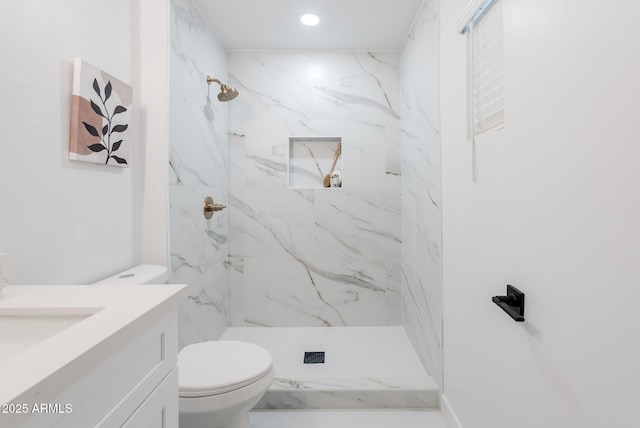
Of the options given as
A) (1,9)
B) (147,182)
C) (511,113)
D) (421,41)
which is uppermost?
(421,41)

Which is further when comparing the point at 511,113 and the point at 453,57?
the point at 453,57

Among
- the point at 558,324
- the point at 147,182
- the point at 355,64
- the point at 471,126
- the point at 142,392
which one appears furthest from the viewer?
the point at 355,64

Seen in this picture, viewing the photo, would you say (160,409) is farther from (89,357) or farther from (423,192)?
(423,192)

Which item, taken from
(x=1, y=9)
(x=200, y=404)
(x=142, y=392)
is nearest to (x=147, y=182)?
(x=1, y=9)

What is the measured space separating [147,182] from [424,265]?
5.25ft

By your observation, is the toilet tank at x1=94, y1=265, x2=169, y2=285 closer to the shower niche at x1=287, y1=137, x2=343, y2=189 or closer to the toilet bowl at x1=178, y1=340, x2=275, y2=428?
the toilet bowl at x1=178, y1=340, x2=275, y2=428

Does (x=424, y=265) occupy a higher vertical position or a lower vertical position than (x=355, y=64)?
lower

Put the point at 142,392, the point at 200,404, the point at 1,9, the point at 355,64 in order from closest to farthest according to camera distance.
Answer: the point at 142,392, the point at 1,9, the point at 200,404, the point at 355,64

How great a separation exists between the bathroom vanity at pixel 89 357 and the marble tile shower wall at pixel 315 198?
5.68ft

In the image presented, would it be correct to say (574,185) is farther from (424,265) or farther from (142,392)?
(424,265)

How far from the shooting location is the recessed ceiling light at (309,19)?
2062 mm

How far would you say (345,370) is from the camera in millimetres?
1927

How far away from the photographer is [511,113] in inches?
37.8

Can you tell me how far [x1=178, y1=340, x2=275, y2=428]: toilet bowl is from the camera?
1131 millimetres
